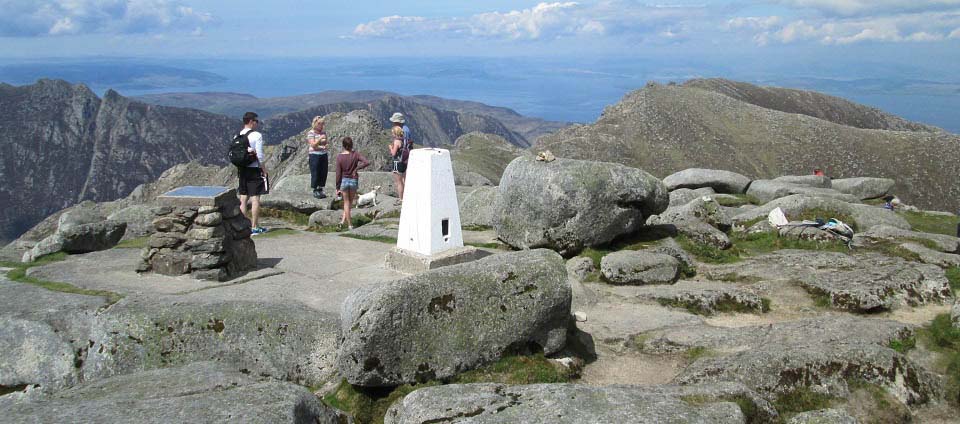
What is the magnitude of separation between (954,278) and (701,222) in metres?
6.18

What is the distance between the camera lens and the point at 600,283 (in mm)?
15328

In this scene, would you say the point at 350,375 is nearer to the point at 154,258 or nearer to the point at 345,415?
the point at 345,415

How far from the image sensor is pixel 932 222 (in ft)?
86.0

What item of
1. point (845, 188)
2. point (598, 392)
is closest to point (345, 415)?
point (598, 392)

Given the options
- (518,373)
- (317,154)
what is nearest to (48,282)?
(518,373)

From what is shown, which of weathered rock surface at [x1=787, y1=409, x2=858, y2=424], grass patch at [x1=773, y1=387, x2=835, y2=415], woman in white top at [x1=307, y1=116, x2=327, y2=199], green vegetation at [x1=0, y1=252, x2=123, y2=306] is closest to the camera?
weathered rock surface at [x1=787, y1=409, x2=858, y2=424]

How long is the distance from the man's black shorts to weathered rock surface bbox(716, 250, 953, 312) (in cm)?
1216

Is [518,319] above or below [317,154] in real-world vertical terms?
below

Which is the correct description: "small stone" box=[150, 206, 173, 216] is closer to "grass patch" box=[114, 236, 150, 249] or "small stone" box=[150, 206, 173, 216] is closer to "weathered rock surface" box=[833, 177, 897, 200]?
"grass patch" box=[114, 236, 150, 249]

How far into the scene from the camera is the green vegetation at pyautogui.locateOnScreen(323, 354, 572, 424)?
9125mm

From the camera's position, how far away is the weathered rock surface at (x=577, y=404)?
7016 millimetres

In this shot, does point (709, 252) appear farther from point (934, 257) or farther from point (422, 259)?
point (422, 259)

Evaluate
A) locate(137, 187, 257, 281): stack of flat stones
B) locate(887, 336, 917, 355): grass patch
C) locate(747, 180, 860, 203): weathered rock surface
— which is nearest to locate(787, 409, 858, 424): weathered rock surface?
locate(887, 336, 917, 355): grass patch

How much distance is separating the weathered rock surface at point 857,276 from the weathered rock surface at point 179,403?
35.5 ft
